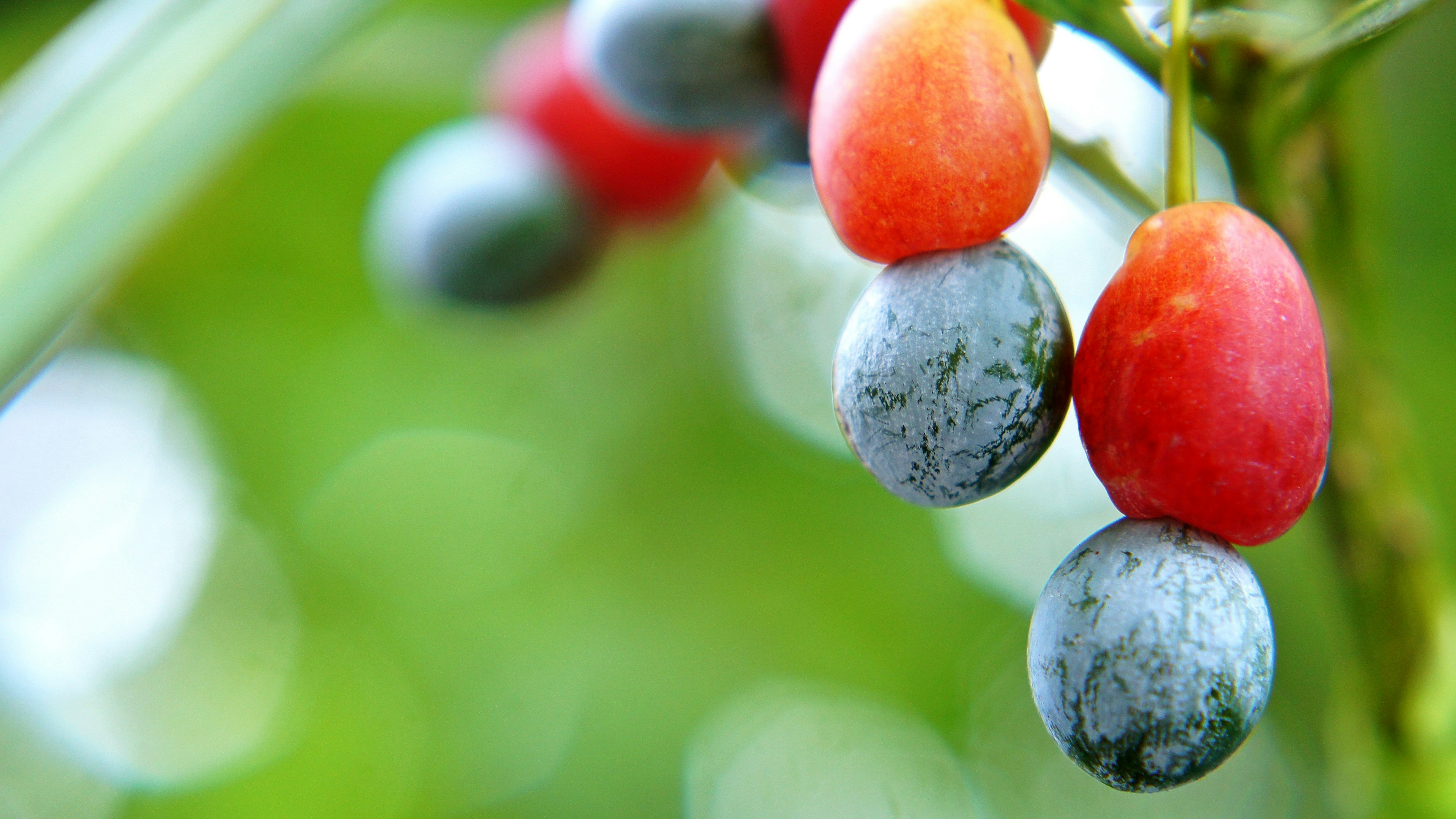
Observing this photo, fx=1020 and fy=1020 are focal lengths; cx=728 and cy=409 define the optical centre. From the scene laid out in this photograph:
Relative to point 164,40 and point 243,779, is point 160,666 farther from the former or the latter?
point 164,40

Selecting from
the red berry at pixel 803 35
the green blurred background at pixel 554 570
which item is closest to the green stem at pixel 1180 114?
the red berry at pixel 803 35

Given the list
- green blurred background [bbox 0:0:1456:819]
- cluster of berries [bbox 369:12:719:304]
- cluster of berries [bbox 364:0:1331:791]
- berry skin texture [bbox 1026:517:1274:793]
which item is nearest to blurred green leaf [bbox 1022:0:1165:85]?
cluster of berries [bbox 364:0:1331:791]

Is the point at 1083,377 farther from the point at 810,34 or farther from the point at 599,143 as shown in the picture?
the point at 599,143

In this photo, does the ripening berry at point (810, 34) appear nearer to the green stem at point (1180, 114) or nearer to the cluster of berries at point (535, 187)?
the green stem at point (1180, 114)

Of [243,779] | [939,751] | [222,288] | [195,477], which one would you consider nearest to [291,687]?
[243,779]

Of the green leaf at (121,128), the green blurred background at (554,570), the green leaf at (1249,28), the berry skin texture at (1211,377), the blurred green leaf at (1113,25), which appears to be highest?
the green leaf at (121,128)

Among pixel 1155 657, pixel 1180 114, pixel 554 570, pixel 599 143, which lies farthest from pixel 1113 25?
pixel 554 570

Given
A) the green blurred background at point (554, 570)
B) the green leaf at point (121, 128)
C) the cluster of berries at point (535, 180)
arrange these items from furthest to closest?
1. the green blurred background at point (554, 570)
2. the cluster of berries at point (535, 180)
3. the green leaf at point (121, 128)
